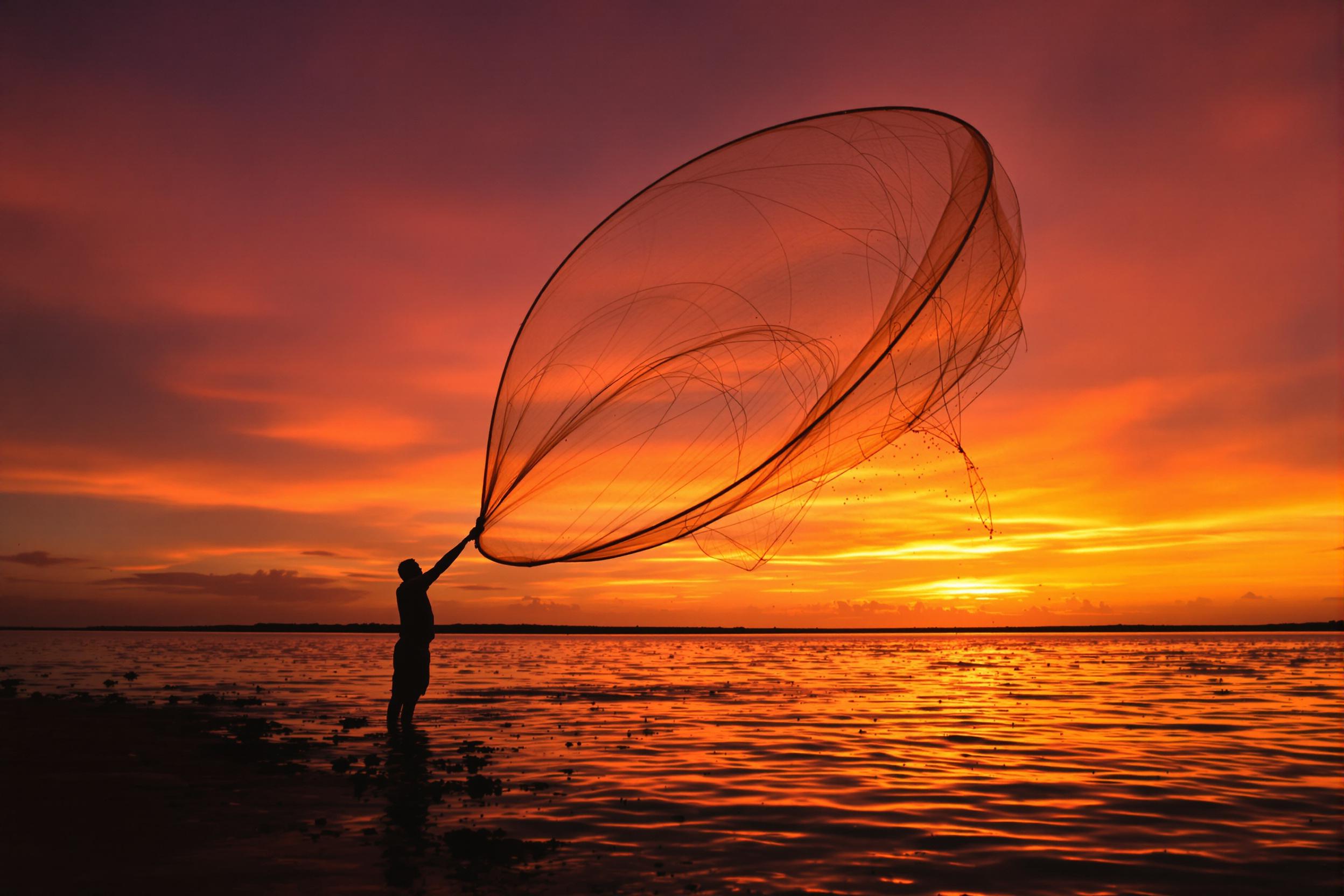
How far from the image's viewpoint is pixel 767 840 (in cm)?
935

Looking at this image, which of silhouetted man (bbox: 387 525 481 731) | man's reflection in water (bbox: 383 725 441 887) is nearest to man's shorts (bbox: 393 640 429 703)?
silhouetted man (bbox: 387 525 481 731)

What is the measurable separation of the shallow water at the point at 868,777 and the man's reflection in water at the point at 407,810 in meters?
0.10

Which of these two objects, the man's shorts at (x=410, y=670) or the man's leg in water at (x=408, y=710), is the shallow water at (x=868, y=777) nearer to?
the man's leg in water at (x=408, y=710)

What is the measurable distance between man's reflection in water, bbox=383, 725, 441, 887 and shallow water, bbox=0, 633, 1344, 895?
0.10 metres

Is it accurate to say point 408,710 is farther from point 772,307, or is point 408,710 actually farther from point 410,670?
point 772,307

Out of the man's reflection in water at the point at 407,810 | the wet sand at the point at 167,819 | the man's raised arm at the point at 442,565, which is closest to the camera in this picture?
the wet sand at the point at 167,819

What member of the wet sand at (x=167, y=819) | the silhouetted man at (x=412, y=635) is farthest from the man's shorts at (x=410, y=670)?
the wet sand at (x=167, y=819)

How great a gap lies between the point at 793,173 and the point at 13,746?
14.1 m

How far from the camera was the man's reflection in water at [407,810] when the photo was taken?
7.98 meters

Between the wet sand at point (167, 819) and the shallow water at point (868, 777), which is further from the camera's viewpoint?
the shallow water at point (868, 777)

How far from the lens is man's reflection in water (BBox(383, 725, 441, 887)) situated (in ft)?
26.2

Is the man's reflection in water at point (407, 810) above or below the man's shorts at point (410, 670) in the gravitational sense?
below

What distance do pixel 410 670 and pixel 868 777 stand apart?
8183 mm

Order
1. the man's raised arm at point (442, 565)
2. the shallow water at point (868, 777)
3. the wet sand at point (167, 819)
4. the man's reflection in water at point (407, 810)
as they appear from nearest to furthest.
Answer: the wet sand at point (167, 819) < the man's reflection in water at point (407, 810) < the shallow water at point (868, 777) < the man's raised arm at point (442, 565)
